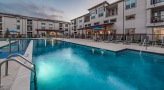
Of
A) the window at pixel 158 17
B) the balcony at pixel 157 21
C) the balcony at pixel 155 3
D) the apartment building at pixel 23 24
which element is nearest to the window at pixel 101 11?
the balcony at pixel 155 3

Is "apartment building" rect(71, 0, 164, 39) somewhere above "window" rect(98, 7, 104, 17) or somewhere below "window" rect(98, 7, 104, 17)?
below

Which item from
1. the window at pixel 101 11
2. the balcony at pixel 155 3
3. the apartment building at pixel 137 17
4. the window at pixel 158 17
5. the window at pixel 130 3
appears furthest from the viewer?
the window at pixel 101 11

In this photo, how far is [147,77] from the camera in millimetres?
4477

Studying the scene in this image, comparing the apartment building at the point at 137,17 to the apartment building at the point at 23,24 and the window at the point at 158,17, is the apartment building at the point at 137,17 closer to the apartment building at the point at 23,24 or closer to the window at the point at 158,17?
the window at the point at 158,17

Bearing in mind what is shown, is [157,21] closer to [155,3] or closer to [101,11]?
[155,3]

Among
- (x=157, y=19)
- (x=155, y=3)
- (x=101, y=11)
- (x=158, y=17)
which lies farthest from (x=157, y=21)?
(x=101, y=11)

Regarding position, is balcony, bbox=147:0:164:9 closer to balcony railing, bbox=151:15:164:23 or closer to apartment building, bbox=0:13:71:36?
balcony railing, bbox=151:15:164:23

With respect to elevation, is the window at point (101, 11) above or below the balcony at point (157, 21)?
above

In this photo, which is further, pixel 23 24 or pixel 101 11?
pixel 23 24

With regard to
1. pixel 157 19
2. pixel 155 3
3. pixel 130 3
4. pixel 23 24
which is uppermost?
pixel 23 24

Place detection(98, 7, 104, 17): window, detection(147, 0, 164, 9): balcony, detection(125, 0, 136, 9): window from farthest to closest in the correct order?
detection(98, 7, 104, 17): window
detection(125, 0, 136, 9): window
detection(147, 0, 164, 9): balcony

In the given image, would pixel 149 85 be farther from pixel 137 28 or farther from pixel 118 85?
pixel 137 28

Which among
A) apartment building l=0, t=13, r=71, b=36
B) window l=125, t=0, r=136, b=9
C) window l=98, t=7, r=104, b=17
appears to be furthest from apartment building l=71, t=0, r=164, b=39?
apartment building l=0, t=13, r=71, b=36

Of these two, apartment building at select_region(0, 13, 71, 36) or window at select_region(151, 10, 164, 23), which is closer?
window at select_region(151, 10, 164, 23)
